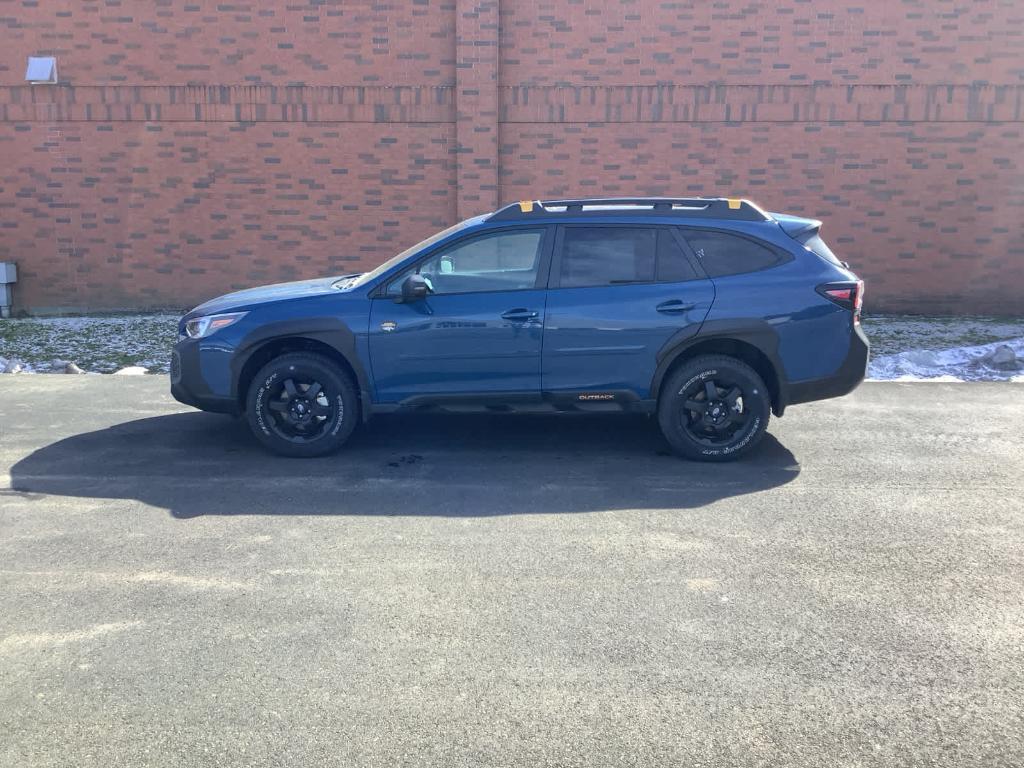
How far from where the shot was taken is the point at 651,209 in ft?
22.4

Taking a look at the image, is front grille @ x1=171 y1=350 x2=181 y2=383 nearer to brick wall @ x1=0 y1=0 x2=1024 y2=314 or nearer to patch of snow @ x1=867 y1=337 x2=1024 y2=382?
brick wall @ x1=0 y1=0 x2=1024 y2=314

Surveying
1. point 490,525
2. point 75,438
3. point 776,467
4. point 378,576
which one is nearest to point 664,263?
point 776,467

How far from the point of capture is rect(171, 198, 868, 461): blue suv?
651 centimetres

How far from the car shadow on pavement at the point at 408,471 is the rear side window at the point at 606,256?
127 centimetres

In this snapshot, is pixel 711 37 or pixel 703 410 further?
pixel 711 37

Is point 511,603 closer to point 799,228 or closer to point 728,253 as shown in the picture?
point 728,253

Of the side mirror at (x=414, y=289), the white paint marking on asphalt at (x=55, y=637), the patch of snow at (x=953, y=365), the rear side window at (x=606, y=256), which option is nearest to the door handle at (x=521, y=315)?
the rear side window at (x=606, y=256)

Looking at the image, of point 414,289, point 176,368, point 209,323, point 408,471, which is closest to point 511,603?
point 408,471

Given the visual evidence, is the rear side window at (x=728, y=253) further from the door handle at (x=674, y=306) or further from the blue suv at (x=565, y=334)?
the door handle at (x=674, y=306)

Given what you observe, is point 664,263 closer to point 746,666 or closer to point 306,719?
point 746,666

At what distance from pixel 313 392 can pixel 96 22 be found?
900cm

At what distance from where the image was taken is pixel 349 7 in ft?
41.3

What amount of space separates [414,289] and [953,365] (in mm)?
6494

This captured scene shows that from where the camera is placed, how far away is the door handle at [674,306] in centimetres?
650
